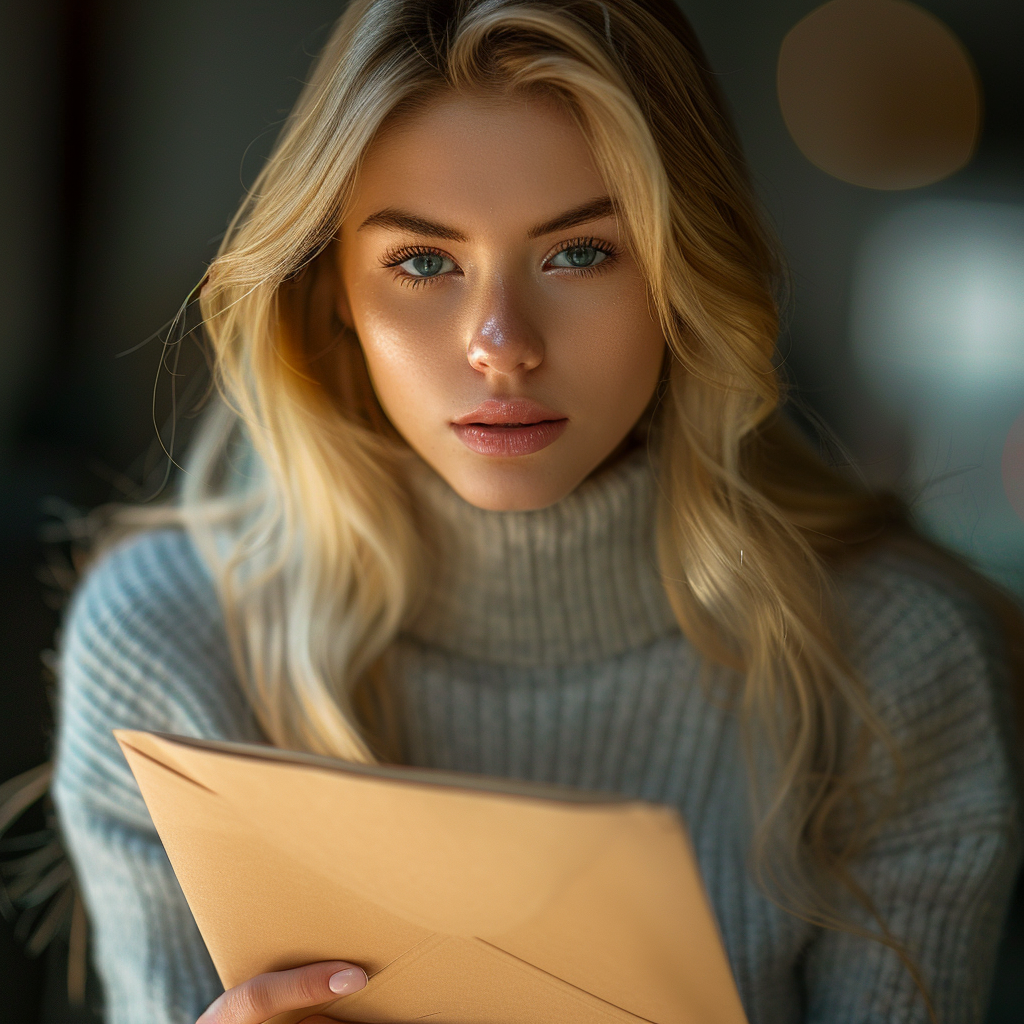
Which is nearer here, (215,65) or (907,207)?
(215,65)

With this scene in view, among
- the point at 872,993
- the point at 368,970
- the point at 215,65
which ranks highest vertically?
the point at 215,65

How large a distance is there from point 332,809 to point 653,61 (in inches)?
22.0

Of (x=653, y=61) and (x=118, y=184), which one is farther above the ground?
(x=118, y=184)

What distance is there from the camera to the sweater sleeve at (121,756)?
840 millimetres

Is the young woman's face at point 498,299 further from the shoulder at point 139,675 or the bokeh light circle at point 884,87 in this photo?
the bokeh light circle at point 884,87

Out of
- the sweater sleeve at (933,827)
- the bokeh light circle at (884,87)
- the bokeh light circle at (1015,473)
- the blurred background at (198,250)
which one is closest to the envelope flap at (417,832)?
the sweater sleeve at (933,827)

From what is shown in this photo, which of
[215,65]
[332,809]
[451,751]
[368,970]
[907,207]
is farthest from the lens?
[907,207]

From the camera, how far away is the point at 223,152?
6.06 ft

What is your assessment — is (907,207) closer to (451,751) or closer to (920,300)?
(920,300)

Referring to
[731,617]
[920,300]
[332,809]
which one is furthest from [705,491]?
[920,300]

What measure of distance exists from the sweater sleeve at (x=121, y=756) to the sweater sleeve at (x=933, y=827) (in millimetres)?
589

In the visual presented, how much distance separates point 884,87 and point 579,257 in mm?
1695

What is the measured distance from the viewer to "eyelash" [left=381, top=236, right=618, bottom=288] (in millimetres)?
687

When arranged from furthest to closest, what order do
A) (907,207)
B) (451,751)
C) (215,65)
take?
(907,207) → (215,65) → (451,751)
